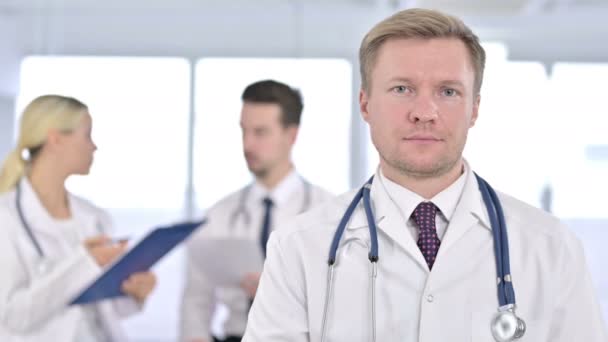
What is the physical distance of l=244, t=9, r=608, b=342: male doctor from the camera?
3.76 feet

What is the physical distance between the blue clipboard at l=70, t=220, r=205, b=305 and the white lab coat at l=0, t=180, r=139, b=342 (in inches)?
1.8

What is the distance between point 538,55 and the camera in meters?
3.84

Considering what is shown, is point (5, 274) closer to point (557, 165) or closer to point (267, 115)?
point (267, 115)

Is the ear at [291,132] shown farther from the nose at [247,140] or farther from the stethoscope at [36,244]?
the stethoscope at [36,244]

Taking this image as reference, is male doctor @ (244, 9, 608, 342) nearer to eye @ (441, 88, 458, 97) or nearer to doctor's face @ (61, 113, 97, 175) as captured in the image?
eye @ (441, 88, 458, 97)

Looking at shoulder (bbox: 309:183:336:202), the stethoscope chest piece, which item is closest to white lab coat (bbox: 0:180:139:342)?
shoulder (bbox: 309:183:336:202)

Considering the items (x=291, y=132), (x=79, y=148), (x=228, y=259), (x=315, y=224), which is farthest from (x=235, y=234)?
(x=315, y=224)

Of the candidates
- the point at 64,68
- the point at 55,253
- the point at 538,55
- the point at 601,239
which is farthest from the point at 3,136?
the point at 601,239

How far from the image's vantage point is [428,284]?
1.16m

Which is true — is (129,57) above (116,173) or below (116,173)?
above

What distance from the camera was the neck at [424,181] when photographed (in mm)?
1231

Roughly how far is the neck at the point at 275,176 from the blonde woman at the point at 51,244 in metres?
0.51

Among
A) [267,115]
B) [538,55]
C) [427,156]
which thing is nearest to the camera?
[427,156]

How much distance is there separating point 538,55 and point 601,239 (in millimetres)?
869
